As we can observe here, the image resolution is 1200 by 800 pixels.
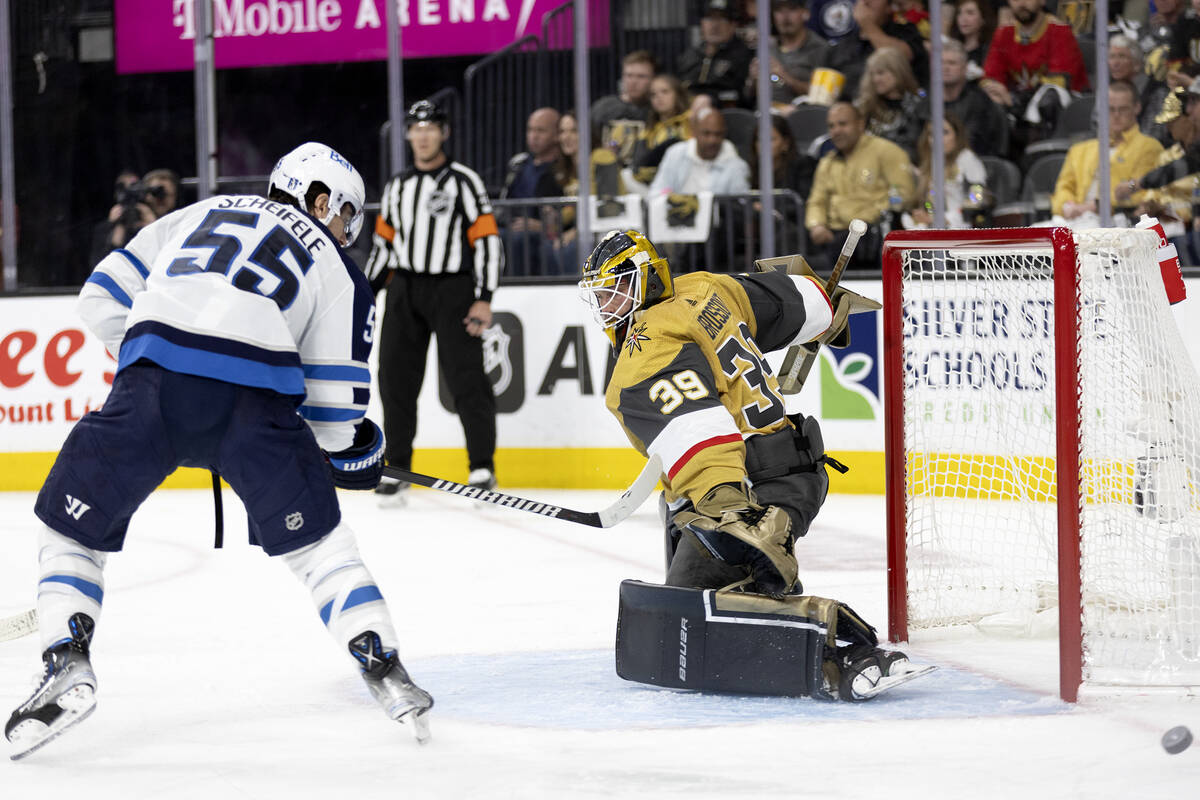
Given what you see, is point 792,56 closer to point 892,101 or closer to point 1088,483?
point 892,101

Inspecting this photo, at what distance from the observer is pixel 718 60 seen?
702cm

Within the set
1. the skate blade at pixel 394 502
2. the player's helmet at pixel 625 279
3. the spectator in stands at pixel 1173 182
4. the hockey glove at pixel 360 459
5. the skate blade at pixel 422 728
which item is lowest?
the skate blade at pixel 394 502

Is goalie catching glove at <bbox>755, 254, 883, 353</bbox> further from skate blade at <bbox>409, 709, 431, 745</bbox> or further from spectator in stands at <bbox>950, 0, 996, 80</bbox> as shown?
spectator in stands at <bbox>950, 0, 996, 80</bbox>

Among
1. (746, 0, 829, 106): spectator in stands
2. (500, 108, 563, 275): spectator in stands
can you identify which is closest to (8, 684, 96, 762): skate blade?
(500, 108, 563, 275): spectator in stands

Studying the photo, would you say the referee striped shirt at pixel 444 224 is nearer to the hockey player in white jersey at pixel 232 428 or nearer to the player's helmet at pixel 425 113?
the player's helmet at pixel 425 113

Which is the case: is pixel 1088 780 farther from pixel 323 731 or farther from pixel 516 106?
pixel 516 106

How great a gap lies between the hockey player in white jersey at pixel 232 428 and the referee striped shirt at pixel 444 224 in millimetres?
3156

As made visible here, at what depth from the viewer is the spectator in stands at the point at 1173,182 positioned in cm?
582

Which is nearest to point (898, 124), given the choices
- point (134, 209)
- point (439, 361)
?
point (439, 361)

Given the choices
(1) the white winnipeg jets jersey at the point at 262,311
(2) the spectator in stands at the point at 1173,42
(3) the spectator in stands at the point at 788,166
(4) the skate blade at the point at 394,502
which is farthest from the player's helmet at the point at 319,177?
(2) the spectator in stands at the point at 1173,42

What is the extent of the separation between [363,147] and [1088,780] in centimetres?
642

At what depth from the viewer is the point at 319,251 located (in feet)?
8.06

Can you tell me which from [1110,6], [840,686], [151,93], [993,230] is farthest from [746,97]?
[840,686]

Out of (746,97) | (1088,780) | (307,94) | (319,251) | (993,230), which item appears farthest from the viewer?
(307,94)
